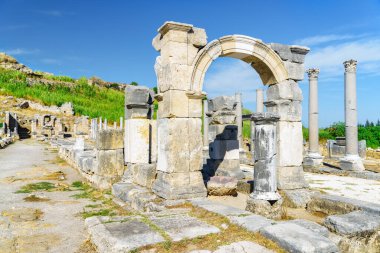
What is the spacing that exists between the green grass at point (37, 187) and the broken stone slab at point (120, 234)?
15.1 ft

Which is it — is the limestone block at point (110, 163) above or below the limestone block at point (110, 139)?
below

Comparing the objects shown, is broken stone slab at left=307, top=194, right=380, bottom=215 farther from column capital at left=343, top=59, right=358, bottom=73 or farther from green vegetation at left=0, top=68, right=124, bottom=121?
green vegetation at left=0, top=68, right=124, bottom=121

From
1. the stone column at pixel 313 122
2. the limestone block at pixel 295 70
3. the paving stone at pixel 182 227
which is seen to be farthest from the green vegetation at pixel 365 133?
the paving stone at pixel 182 227

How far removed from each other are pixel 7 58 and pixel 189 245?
6923cm

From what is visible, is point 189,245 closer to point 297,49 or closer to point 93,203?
point 93,203

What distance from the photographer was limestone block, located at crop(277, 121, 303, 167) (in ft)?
23.8

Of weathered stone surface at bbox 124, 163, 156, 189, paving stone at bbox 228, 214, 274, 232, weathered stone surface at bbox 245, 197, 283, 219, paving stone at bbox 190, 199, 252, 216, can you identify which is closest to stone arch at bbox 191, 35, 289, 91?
weathered stone surface at bbox 124, 163, 156, 189

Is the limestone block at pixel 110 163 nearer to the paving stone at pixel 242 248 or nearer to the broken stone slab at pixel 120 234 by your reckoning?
the broken stone slab at pixel 120 234

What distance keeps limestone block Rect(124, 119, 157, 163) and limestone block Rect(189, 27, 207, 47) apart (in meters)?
2.85

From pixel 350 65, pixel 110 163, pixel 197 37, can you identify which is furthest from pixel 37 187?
pixel 350 65

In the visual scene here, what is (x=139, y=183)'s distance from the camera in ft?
25.2

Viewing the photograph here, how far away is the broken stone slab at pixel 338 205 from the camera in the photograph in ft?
17.6

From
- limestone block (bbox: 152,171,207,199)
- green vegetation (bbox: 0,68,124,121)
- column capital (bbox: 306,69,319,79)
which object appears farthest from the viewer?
green vegetation (bbox: 0,68,124,121)

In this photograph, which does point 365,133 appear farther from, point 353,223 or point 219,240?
point 219,240
